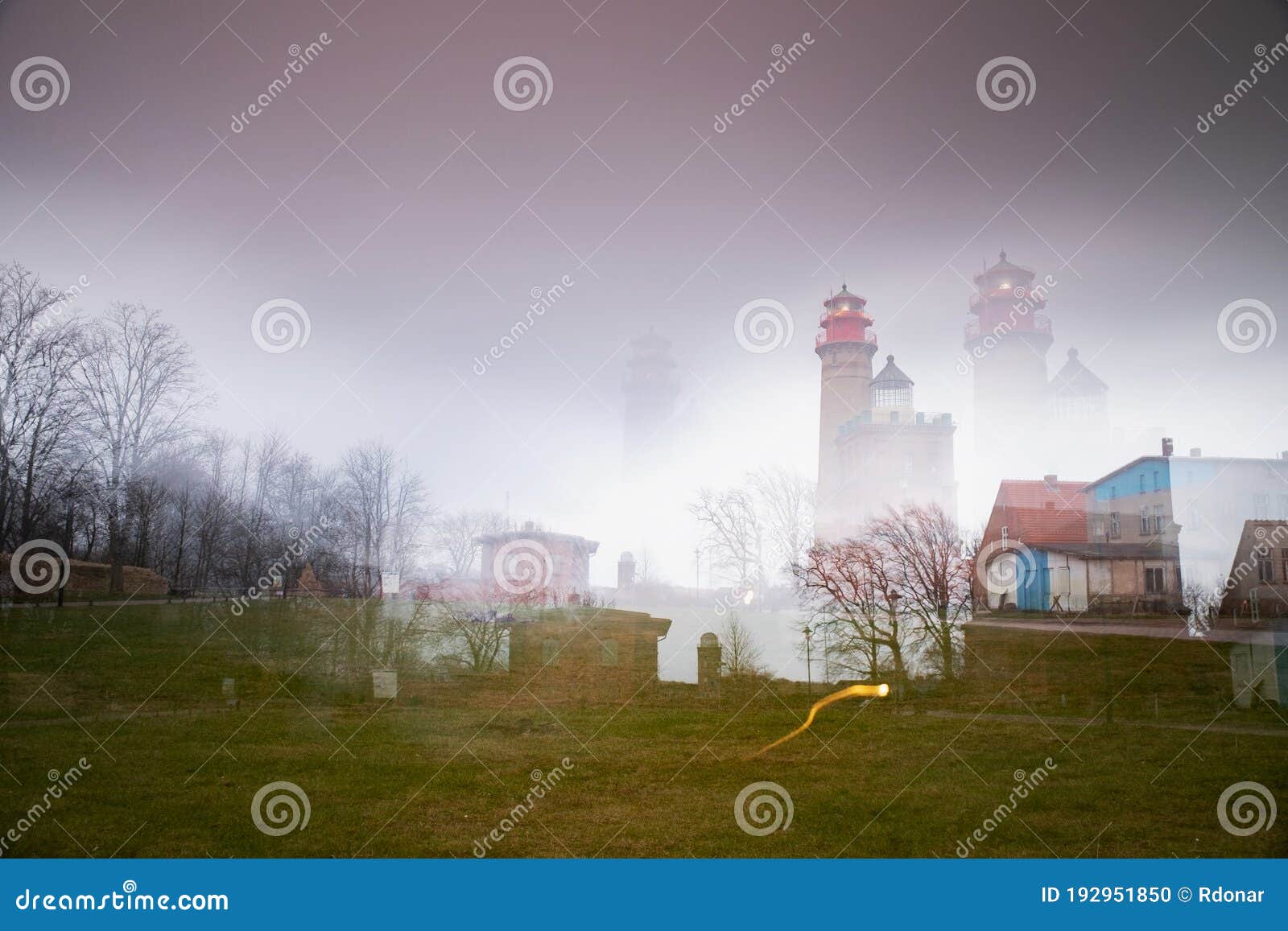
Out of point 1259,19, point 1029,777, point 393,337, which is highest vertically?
point 1259,19

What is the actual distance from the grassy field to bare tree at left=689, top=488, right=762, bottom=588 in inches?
47.0

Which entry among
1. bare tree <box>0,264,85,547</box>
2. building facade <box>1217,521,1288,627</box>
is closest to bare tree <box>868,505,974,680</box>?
building facade <box>1217,521,1288,627</box>

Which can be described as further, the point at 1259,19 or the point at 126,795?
the point at 1259,19

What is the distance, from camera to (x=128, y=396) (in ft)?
22.7

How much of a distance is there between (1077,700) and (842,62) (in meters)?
5.98

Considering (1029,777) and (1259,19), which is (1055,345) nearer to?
(1259,19)

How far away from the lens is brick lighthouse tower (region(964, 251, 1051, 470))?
21.1 feet

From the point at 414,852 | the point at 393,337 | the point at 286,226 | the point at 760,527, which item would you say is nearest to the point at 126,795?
the point at 414,852

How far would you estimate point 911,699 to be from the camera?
657cm

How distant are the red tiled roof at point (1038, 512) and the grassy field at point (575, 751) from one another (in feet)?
3.12

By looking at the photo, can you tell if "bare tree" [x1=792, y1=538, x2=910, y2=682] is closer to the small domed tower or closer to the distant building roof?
the small domed tower

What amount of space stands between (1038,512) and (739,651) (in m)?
3.28

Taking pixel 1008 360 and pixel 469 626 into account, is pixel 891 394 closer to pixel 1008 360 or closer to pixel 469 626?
pixel 1008 360

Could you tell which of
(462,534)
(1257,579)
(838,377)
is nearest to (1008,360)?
(838,377)
